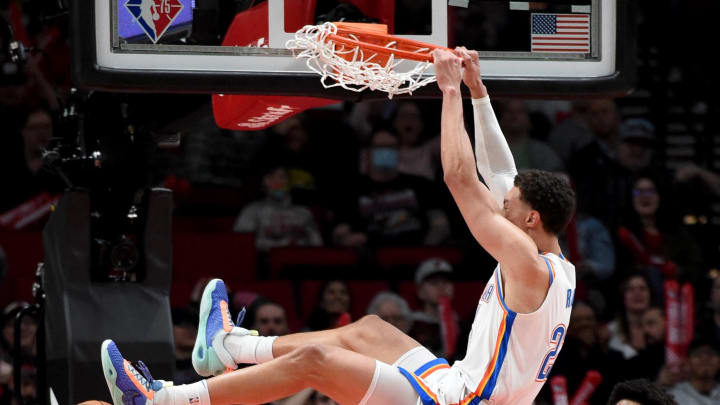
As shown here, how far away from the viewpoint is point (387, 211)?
9.66m

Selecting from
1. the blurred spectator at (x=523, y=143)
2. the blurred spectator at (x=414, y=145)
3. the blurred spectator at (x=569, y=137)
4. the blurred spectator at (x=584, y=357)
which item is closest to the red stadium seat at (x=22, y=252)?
the blurred spectator at (x=414, y=145)

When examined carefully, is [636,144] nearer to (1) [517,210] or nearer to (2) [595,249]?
(2) [595,249]

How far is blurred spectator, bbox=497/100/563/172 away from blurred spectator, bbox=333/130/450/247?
0.79 meters

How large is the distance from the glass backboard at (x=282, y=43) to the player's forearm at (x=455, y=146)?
0.90 ft

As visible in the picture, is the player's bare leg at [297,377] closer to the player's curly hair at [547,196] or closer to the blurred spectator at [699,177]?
the player's curly hair at [547,196]

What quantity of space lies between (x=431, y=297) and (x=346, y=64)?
421cm

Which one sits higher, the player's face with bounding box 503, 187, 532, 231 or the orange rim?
the orange rim

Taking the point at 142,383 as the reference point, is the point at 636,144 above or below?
above

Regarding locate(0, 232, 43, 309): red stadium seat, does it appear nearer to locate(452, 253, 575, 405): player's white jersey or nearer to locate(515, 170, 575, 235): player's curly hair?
locate(452, 253, 575, 405): player's white jersey

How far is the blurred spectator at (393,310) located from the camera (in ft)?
27.9

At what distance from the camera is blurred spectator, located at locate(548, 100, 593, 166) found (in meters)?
10.2

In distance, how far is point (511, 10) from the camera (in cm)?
541

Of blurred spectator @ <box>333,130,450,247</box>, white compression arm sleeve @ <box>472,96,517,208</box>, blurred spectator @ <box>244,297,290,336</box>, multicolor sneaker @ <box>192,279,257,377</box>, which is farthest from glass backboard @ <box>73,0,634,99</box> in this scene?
blurred spectator @ <box>333,130,450,247</box>

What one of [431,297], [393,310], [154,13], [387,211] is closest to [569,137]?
[387,211]
